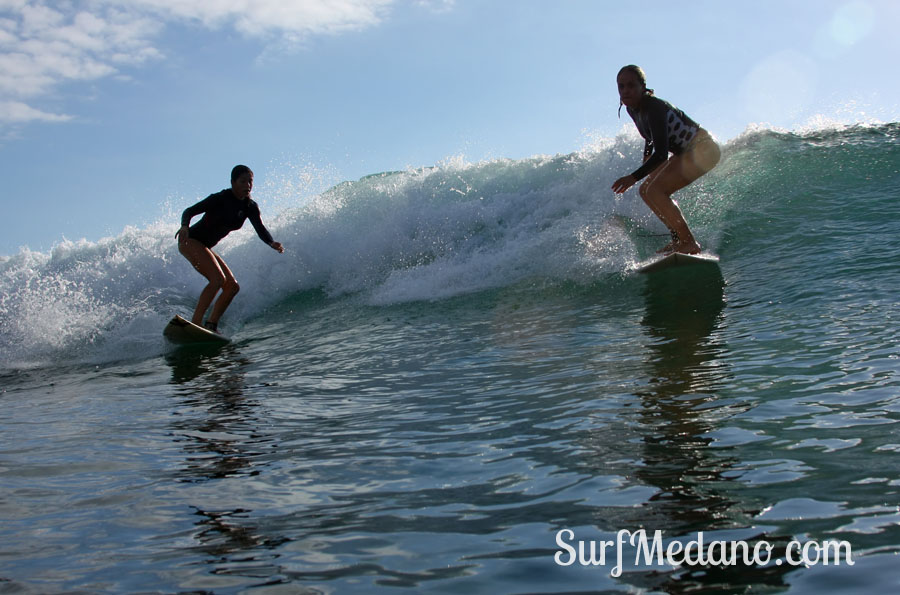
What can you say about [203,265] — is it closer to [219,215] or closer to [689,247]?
[219,215]

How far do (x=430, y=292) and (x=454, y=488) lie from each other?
710 cm

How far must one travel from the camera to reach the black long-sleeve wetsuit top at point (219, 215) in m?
8.73

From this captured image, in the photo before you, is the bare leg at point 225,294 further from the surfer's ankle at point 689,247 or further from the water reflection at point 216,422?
the surfer's ankle at point 689,247

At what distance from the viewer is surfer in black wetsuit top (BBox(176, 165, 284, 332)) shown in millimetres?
8680

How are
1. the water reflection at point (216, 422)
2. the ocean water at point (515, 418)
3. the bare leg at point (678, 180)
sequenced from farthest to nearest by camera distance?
the bare leg at point (678, 180)
the water reflection at point (216, 422)
the ocean water at point (515, 418)

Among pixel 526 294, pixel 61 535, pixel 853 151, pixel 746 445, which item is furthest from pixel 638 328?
pixel 853 151

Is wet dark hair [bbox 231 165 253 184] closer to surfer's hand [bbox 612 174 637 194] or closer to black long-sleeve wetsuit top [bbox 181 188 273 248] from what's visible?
black long-sleeve wetsuit top [bbox 181 188 273 248]

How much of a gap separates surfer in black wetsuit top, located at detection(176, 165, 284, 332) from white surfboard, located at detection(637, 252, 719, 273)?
14.0 feet

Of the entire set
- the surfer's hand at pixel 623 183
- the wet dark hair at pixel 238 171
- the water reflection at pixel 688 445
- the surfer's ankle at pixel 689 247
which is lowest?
the water reflection at pixel 688 445

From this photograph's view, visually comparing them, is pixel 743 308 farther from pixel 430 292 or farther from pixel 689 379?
pixel 430 292

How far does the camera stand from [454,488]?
107 inches

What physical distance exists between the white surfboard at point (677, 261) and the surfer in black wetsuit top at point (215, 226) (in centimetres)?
427

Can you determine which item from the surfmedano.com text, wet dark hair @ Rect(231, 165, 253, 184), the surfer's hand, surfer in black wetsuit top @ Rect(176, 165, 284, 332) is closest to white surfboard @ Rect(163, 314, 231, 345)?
surfer in black wetsuit top @ Rect(176, 165, 284, 332)

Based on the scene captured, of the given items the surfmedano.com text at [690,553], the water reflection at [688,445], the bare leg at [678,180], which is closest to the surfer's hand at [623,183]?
the bare leg at [678,180]
